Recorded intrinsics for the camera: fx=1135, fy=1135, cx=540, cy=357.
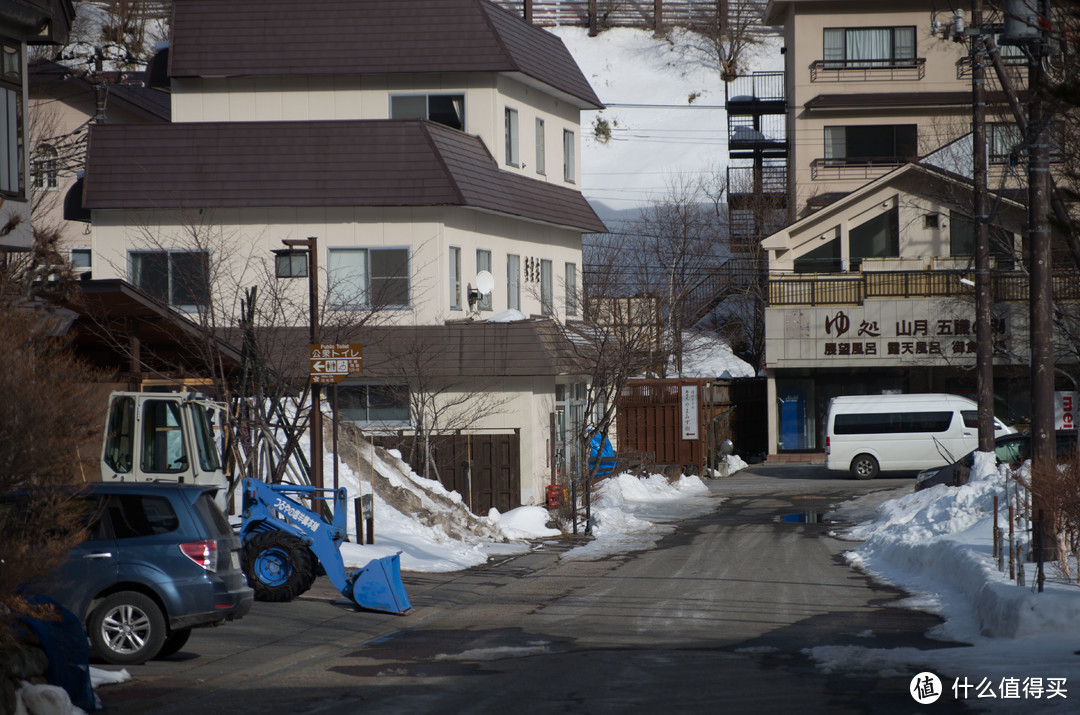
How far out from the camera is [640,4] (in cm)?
8325

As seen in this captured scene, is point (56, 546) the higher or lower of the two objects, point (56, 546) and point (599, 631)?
the higher

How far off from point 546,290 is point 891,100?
22.9 meters

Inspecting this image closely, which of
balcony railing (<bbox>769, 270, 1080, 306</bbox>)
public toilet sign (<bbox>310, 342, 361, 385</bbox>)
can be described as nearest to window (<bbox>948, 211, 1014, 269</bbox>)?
balcony railing (<bbox>769, 270, 1080, 306</bbox>)

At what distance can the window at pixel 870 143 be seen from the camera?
1911 inches

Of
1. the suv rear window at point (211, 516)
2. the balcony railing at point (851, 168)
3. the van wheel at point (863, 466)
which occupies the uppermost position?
the balcony railing at point (851, 168)

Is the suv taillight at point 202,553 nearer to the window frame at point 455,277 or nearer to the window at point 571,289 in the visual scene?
the window frame at point 455,277

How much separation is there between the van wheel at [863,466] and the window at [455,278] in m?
14.6

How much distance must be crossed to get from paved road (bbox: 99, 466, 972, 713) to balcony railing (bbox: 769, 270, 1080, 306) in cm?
2169

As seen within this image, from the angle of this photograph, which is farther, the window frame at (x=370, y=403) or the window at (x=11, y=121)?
the window frame at (x=370, y=403)

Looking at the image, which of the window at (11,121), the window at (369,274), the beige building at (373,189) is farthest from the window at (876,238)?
the window at (11,121)

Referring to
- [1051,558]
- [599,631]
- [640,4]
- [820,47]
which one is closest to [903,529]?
[1051,558]

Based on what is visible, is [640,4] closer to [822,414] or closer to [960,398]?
[822,414]

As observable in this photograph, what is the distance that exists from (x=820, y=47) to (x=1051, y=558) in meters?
39.2

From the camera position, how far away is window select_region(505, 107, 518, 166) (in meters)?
30.5
